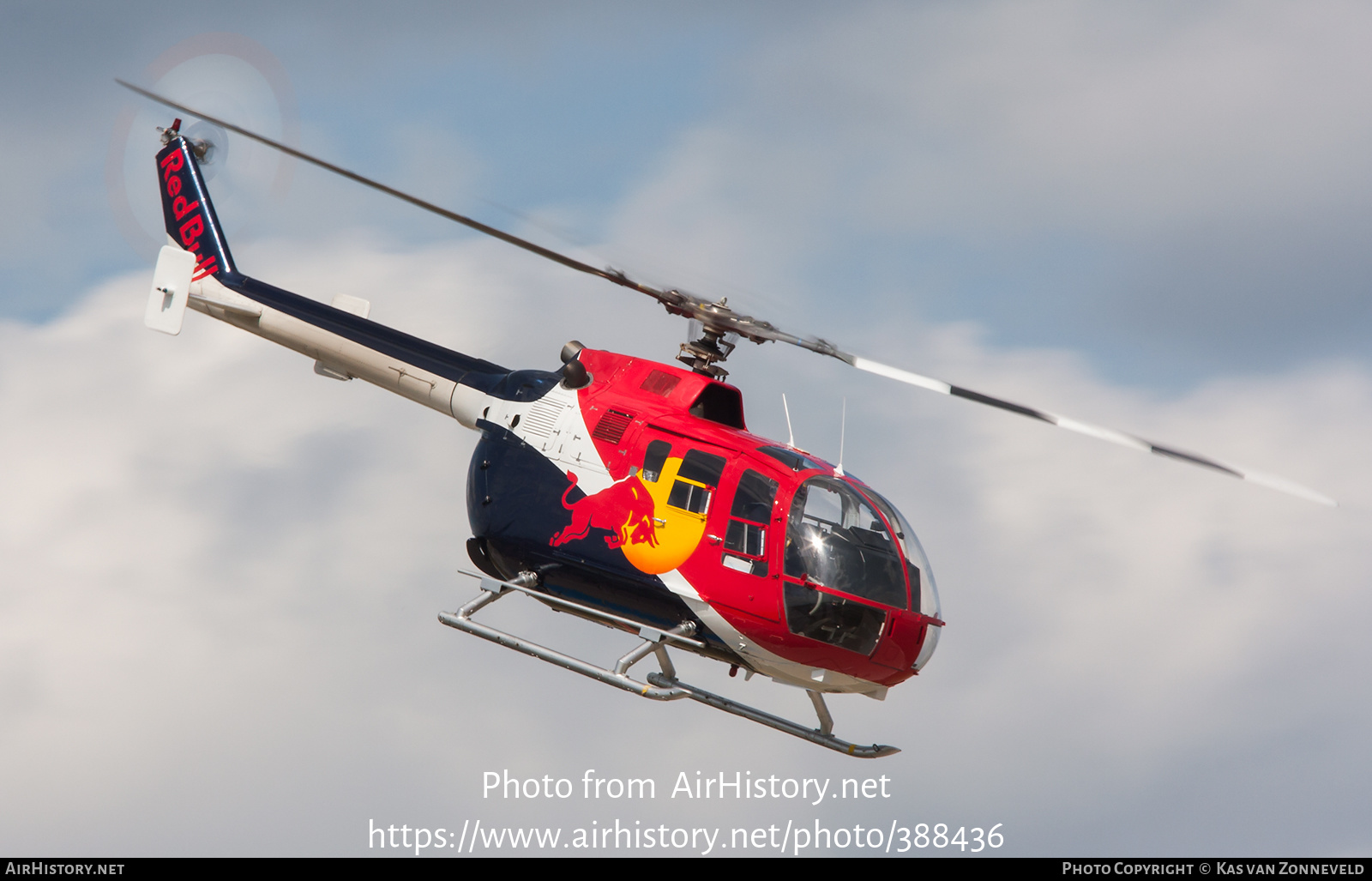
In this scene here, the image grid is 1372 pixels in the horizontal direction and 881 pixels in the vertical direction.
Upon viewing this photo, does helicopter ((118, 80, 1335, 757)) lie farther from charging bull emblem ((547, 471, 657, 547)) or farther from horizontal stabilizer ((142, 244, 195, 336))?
horizontal stabilizer ((142, 244, 195, 336))

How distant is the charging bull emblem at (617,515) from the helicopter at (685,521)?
0.8 inches

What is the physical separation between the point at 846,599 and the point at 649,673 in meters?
4.13

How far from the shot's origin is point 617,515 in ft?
61.3

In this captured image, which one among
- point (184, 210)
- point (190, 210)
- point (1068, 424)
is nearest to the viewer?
point (1068, 424)

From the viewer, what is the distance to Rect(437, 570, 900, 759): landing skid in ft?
59.4

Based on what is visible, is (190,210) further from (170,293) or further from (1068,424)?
(1068,424)

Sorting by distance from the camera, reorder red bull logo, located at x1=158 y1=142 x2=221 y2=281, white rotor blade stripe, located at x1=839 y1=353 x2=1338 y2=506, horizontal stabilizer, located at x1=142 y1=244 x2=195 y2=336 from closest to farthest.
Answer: white rotor blade stripe, located at x1=839 y1=353 x2=1338 y2=506 → horizontal stabilizer, located at x1=142 y1=244 x2=195 y2=336 → red bull logo, located at x1=158 y1=142 x2=221 y2=281

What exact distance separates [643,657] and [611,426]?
3.09 metres

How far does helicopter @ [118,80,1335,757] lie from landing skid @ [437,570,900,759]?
26mm

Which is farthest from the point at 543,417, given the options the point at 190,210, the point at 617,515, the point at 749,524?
the point at 190,210

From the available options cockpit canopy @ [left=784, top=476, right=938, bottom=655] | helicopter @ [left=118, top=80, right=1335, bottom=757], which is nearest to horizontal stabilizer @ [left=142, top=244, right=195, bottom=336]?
helicopter @ [left=118, top=80, right=1335, bottom=757]

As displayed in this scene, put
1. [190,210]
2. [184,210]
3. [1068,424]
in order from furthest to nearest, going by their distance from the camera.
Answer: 1. [184,210]
2. [190,210]
3. [1068,424]

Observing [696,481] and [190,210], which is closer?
[696,481]

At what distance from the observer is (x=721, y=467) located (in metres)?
18.0
